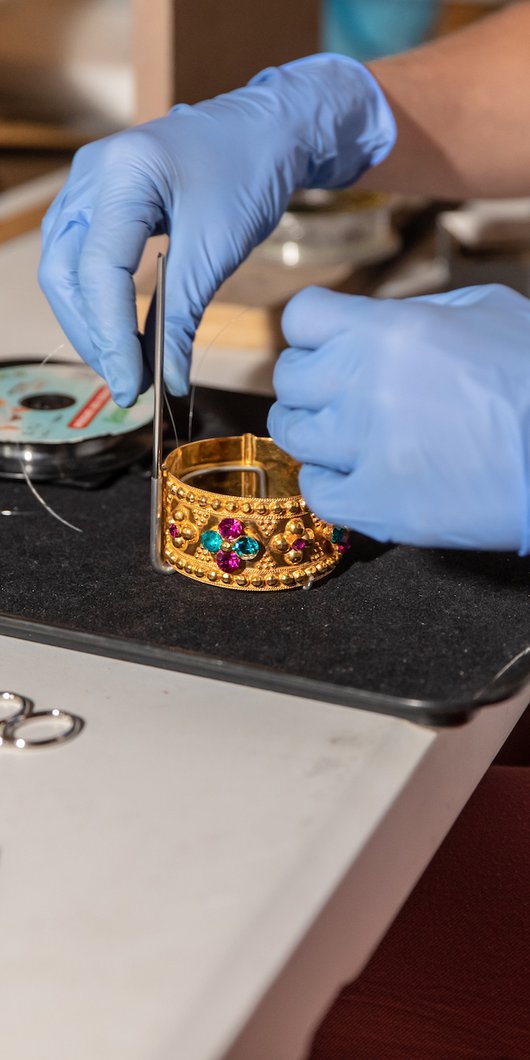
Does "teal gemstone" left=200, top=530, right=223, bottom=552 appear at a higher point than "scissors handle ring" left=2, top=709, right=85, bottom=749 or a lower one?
higher

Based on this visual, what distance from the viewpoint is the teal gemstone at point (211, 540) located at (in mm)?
610

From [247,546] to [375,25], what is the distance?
165 cm

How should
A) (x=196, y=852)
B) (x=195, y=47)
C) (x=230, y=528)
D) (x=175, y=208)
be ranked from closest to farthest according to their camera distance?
(x=196, y=852)
(x=230, y=528)
(x=175, y=208)
(x=195, y=47)

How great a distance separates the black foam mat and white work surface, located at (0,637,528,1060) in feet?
0.05

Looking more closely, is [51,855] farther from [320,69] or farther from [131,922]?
[320,69]

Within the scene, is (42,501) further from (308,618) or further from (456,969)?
(456,969)

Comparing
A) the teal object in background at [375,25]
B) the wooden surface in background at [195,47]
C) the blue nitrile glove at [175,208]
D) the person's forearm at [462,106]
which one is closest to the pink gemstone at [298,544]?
the blue nitrile glove at [175,208]

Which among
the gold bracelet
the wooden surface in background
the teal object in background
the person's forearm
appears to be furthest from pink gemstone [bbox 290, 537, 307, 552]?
the teal object in background

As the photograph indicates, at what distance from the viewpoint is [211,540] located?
2.01ft

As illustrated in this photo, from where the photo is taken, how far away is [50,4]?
5.67 feet

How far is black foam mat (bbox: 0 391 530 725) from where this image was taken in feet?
1.81

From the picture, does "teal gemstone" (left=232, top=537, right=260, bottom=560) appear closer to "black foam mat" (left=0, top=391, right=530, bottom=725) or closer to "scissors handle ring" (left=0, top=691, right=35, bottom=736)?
"black foam mat" (left=0, top=391, right=530, bottom=725)

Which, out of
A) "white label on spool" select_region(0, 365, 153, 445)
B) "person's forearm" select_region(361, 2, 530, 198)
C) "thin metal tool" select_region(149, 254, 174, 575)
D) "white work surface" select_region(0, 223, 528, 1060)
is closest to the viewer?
"white work surface" select_region(0, 223, 528, 1060)

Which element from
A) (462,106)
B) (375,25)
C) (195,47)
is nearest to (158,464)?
(462,106)
